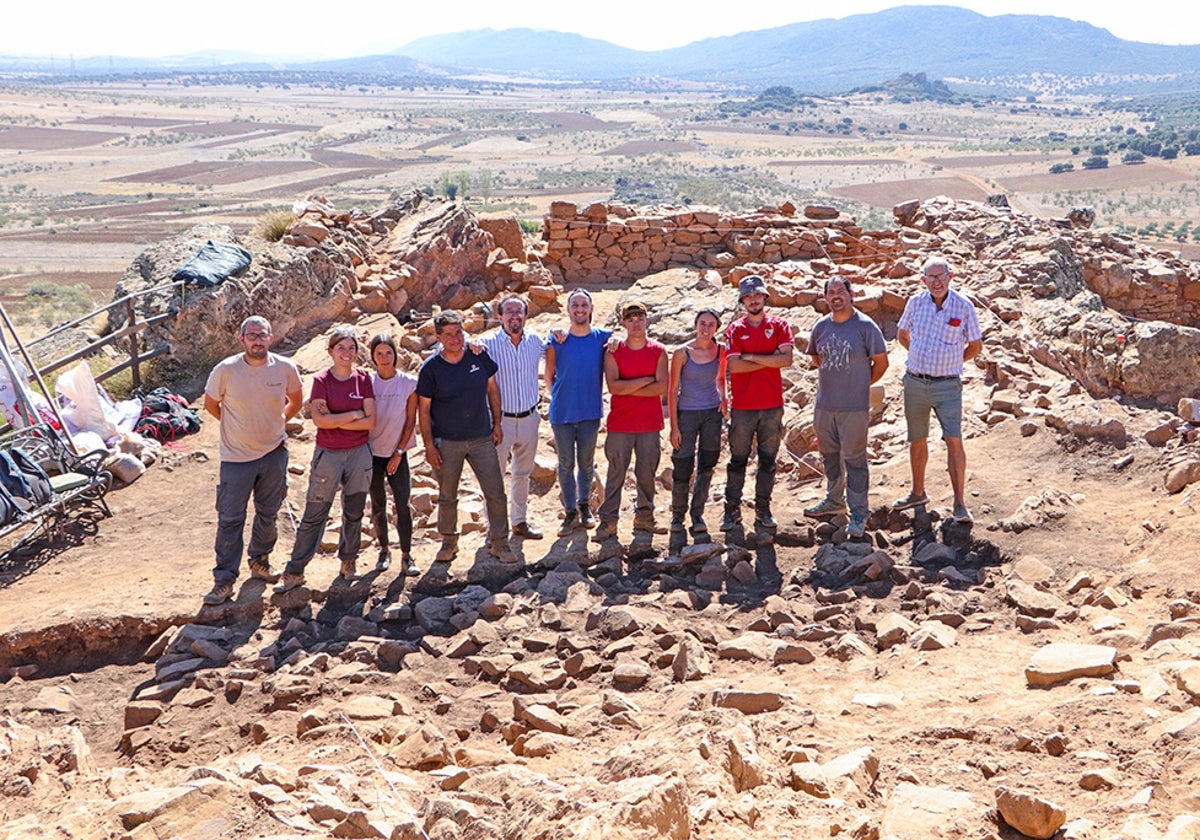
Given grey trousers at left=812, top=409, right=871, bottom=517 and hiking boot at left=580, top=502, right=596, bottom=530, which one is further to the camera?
hiking boot at left=580, top=502, right=596, bottom=530

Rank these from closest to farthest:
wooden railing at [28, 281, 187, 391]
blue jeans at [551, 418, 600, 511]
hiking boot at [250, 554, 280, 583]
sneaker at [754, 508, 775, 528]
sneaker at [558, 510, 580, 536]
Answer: hiking boot at [250, 554, 280, 583] < blue jeans at [551, 418, 600, 511] < sneaker at [754, 508, 775, 528] < sneaker at [558, 510, 580, 536] < wooden railing at [28, 281, 187, 391]

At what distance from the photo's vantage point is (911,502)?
26.0 ft

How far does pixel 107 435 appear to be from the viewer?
9.88 meters

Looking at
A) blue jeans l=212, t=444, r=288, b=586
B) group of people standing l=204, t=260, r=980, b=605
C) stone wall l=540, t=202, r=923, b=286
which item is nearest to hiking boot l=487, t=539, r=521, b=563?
group of people standing l=204, t=260, r=980, b=605

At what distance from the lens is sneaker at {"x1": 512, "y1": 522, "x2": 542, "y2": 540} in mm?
7996

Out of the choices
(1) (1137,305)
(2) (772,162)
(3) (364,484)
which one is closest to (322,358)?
(3) (364,484)

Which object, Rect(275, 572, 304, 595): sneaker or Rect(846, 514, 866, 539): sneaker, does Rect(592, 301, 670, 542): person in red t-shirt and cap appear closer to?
Rect(846, 514, 866, 539): sneaker

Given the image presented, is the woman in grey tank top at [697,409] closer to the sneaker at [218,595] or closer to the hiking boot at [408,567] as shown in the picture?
the hiking boot at [408,567]

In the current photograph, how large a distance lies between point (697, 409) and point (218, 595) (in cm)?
352

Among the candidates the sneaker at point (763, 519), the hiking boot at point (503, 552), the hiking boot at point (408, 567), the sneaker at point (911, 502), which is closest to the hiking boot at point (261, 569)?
the hiking boot at point (408, 567)

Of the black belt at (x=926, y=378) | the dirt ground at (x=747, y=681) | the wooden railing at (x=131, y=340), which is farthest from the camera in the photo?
the wooden railing at (x=131, y=340)

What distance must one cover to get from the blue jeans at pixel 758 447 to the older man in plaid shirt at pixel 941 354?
3.39ft

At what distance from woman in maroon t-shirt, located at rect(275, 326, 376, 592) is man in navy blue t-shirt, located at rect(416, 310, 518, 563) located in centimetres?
42

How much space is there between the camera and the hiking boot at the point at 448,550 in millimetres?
7559
